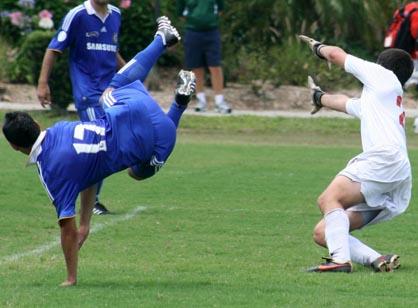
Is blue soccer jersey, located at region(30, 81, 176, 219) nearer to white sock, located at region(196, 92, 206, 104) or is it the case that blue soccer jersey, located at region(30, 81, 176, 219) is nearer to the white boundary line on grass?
the white boundary line on grass

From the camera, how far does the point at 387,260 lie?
32.4 feet

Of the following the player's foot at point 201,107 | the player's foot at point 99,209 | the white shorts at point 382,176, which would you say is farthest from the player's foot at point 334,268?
the player's foot at point 201,107

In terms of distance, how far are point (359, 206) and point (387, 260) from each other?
0.47m

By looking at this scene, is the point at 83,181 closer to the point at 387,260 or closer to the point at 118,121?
the point at 118,121

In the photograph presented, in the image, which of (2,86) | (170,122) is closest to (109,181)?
(170,122)

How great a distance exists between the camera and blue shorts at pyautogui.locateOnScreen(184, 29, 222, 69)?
75.3 ft

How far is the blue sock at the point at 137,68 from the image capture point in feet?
34.3

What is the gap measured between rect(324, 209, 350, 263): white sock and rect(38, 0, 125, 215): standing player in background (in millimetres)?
3945

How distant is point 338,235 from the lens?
979 cm

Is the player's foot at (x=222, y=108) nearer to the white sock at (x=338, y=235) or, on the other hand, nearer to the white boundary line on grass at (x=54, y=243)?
the white boundary line on grass at (x=54, y=243)

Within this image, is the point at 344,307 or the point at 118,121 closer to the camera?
the point at 344,307

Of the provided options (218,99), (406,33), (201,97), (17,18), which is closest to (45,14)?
(17,18)

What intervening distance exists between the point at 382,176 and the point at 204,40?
44.1ft

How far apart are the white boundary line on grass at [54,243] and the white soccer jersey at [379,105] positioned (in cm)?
286
